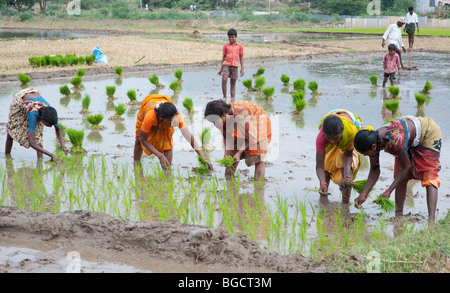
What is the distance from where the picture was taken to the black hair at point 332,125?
4.81m

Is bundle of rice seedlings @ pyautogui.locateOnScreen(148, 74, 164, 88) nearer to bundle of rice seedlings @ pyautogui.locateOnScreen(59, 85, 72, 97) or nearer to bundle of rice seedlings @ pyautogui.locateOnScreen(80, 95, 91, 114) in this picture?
bundle of rice seedlings @ pyautogui.locateOnScreen(59, 85, 72, 97)

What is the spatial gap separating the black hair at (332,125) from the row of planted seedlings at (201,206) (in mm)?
666

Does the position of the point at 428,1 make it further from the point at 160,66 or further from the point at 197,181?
the point at 197,181

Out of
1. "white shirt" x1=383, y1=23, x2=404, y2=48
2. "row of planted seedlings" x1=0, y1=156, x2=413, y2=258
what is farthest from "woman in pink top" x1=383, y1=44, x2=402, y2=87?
"row of planted seedlings" x1=0, y1=156, x2=413, y2=258

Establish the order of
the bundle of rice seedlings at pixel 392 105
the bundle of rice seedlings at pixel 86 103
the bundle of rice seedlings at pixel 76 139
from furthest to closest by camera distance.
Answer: the bundle of rice seedlings at pixel 86 103 → the bundle of rice seedlings at pixel 392 105 → the bundle of rice seedlings at pixel 76 139

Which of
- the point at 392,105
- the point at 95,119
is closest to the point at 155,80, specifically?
the point at 95,119

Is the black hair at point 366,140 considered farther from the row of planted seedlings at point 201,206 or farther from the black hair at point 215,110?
the black hair at point 215,110

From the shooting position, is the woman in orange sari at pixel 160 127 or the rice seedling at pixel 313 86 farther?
the rice seedling at pixel 313 86

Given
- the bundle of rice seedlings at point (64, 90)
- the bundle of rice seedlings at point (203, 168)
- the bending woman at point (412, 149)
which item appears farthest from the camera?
the bundle of rice seedlings at point (64, 90)

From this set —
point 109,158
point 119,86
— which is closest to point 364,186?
point 109,158

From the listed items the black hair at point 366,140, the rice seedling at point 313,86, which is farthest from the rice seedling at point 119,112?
the black hair at point 366,140

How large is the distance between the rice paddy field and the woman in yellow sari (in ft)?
0.74

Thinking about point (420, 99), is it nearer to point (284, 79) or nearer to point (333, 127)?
point (284, 79)
